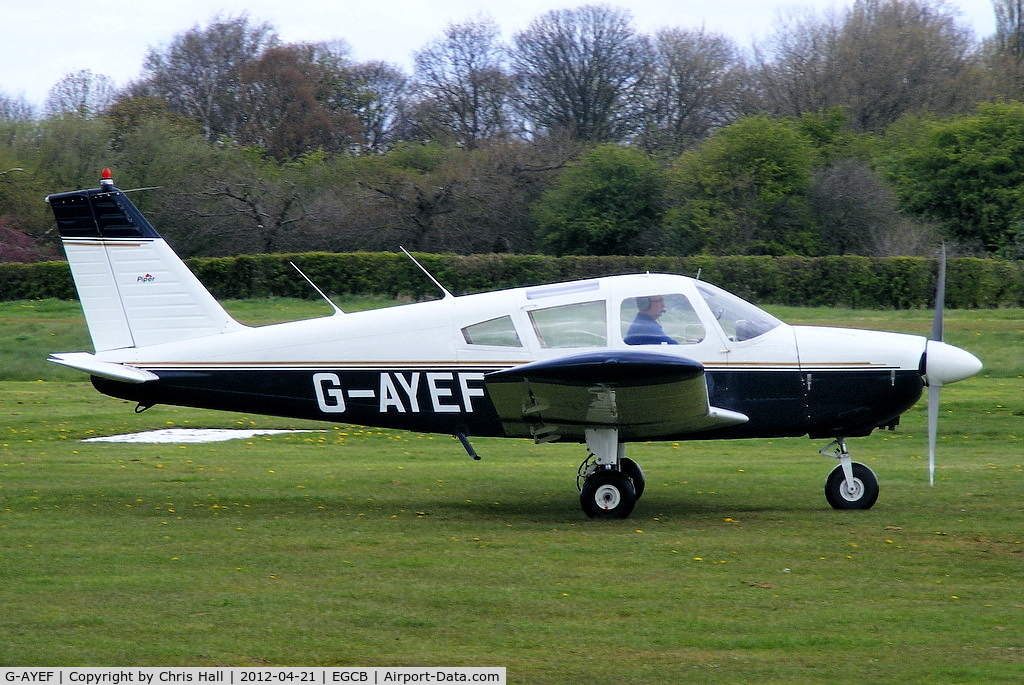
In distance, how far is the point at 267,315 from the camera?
91.9 feet

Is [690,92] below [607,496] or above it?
above

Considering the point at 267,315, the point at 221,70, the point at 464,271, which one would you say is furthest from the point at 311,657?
the point at 221,70

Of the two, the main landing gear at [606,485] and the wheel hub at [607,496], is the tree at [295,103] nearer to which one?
→ the main landing gear at [606,485]

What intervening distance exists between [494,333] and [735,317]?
2090 millimetres

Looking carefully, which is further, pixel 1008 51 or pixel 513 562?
pixel 1008 51

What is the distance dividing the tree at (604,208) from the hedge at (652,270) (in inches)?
253

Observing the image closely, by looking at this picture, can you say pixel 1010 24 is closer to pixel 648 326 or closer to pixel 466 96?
pixel 466 96

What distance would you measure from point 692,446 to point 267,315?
1575cm

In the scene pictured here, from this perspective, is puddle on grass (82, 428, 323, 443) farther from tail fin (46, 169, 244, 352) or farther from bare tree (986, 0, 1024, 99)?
bare tree (986, 0, 1024, 99)

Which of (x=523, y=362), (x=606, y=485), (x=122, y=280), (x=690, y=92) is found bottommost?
(x=606, y=485)

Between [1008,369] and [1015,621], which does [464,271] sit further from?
[1015,621]

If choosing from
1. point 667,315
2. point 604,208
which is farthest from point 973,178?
point 667,315

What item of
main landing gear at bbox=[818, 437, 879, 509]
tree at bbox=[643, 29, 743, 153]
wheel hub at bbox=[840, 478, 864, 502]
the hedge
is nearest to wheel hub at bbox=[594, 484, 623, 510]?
main landing gear at bbox=[818, 437, 879, 509]

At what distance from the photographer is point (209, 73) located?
63688 mm
